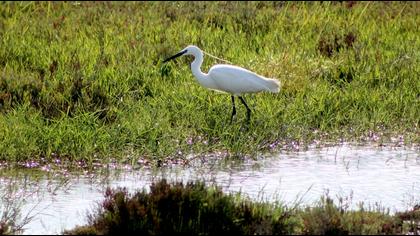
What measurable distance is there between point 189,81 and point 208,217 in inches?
227

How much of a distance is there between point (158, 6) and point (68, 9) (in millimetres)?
1568

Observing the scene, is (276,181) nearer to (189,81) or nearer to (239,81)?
(239,81)

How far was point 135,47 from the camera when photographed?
14344mm

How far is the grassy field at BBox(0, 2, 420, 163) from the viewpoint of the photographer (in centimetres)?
1059

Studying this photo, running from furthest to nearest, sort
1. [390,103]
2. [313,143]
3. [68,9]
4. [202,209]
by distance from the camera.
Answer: [68,9], [390,103], [313,143], [202,209]

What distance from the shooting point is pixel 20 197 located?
28.5 feet

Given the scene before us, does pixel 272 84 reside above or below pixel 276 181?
above

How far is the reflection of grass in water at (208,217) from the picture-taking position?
7.16 m

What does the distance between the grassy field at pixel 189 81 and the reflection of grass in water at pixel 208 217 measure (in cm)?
280

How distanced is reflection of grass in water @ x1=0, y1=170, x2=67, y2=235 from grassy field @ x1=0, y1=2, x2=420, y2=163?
0.65 m

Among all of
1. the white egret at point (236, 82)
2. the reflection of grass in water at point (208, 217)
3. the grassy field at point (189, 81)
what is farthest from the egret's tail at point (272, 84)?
the reflection of grass in water at point (208, 217)

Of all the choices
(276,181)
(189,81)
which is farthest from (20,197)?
(189,81)

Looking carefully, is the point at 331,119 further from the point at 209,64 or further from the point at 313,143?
the point at 209,64

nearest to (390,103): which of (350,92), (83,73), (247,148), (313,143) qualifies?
(350,92)
